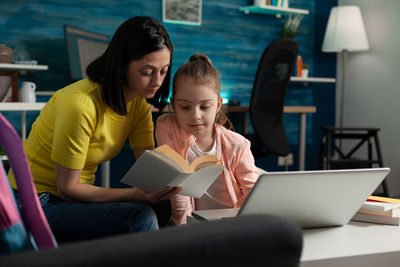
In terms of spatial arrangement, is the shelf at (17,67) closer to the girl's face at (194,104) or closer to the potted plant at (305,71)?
the girl's face at (194,104)

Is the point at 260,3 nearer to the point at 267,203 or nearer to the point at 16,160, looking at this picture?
the point at 267,203

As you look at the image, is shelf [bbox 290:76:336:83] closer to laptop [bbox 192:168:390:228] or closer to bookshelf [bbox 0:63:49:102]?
bookshelf [bbox 0:63:49:102]

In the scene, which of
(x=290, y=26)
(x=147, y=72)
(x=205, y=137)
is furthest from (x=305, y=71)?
(x=147, y=72)

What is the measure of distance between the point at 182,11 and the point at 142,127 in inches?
96.0

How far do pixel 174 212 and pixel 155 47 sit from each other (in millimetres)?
493

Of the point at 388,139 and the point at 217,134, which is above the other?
the point at 217,134

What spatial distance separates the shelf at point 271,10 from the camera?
13.2ft

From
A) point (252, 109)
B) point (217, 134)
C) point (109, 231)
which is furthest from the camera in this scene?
point (252, 109)

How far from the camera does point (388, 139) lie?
4098 millimetres

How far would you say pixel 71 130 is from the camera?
128cm

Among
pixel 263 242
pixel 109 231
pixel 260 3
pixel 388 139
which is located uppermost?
pixel 260 3

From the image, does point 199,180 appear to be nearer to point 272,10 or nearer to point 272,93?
point 272,93

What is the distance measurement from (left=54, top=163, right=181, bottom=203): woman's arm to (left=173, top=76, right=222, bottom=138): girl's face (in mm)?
319

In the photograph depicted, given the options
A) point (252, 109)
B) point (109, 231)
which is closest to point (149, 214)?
point (109, 231)
